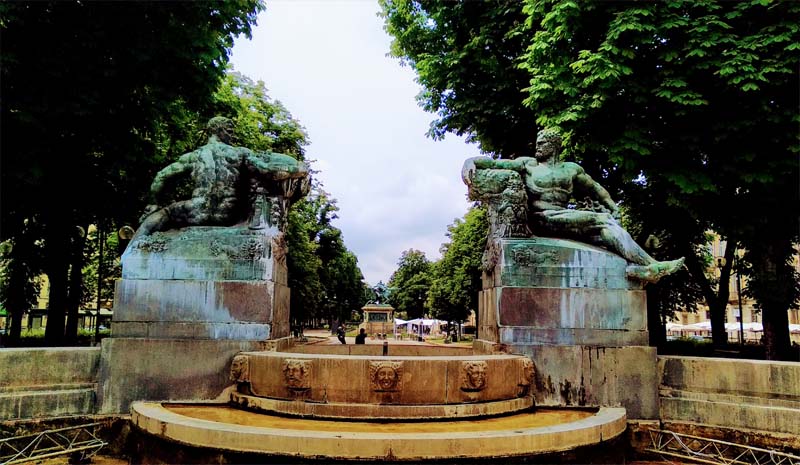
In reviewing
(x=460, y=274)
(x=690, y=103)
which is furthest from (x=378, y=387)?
(x=460, y=274)

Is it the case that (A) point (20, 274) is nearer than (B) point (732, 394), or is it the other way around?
(B) point (732, 394)

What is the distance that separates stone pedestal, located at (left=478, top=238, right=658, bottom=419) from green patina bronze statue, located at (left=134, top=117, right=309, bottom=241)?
11.8 feet

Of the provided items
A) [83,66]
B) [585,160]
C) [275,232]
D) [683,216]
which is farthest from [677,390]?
[83,66]

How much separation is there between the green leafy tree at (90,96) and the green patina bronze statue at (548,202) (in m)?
9.12

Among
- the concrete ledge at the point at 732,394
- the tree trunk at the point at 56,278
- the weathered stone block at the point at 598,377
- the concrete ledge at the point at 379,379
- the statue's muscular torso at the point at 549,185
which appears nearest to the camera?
the concrete ledge at the point at 379,379

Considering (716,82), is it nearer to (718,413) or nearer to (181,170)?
(718,413)

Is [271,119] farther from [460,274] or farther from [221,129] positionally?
[221,129]

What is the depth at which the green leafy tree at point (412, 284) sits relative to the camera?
299 ft

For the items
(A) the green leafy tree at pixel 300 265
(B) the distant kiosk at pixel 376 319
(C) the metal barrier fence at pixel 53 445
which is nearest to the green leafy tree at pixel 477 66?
(A) the green leafy tree at pixel 300 265

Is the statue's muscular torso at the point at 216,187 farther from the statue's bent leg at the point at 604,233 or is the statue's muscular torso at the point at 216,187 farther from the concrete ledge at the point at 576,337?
the statue's bent leg at the point at 604,233

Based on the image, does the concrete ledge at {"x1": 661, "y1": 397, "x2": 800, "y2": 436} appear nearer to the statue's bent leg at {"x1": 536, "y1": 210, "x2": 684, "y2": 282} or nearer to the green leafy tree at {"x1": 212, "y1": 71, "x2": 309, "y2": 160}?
the statue's bent leg at {"x1": 536, "y1": 210, "x2": 684, "y2": 282}

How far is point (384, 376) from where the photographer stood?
672cm

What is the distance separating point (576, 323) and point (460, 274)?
Answer: 36.3 metres

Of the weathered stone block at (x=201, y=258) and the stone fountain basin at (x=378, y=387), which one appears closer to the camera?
the stone fountain basin at (x=378, y=387)
